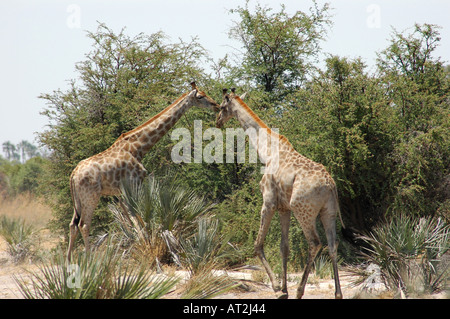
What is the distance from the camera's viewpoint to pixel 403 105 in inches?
507

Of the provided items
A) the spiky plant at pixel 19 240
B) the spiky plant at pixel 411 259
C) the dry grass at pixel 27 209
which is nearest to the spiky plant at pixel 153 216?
the spiky plant at pixel 411 259

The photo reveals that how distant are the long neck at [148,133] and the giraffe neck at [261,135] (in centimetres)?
190

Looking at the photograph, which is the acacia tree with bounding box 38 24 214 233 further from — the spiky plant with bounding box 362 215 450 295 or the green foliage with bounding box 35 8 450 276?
the spiky plant with bounding box 362 215 450 295

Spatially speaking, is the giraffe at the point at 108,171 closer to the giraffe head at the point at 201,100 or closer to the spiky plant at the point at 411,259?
the giraffe head at the point at 201,100

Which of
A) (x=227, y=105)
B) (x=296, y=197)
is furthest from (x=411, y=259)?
(x=227, y=105)

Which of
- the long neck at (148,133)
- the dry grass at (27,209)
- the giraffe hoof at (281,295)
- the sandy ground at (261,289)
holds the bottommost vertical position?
the sandy ground at (261,289)

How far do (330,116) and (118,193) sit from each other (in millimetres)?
5283

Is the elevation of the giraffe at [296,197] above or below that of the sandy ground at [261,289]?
above

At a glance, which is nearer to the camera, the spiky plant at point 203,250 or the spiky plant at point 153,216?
the spiky plant at point 203,250

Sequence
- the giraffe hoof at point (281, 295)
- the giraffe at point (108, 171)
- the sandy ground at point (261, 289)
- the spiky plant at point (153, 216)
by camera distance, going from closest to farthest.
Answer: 1. the giraffe hoof at point (281, 295)
2. the sandy ground at point (261, 289)
3. the spiky plant at point (153, 216)
4. the giraffe at point (108, 171)

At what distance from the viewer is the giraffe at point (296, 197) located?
802 centimetres

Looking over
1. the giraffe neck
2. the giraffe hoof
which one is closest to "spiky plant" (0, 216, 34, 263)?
the giraffe neck
